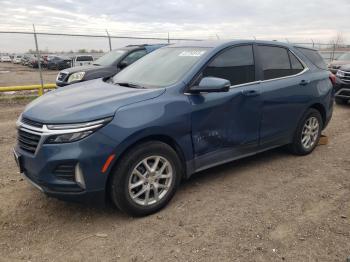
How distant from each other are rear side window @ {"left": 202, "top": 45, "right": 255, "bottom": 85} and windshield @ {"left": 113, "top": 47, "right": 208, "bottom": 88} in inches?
7.8

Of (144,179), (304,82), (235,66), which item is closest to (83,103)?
(144,179)

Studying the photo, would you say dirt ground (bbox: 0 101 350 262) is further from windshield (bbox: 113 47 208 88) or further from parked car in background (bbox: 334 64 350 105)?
parked car in background (bbox: 334 64 350 105)

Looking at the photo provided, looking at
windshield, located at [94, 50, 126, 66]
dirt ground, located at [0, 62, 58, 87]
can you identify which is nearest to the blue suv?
windshield, located at [94, 50, 126, 66]

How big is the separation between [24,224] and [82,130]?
1.15m

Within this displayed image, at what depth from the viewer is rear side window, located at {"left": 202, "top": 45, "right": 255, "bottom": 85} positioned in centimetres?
403

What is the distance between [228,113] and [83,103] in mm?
1612

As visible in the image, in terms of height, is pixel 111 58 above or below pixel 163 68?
below

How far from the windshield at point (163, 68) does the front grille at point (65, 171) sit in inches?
50.0

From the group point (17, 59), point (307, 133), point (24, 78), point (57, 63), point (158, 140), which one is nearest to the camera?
point (158, 140)

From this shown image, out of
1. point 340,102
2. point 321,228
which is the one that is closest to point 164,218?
point 321,228

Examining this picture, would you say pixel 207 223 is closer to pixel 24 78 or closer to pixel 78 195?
pixel 78 195

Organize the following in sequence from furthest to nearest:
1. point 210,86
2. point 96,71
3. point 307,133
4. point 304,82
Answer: point 96,71 < point 307,133 < point 304,82 < point 210,86

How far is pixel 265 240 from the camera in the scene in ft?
10.1

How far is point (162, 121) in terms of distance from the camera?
11.2 feet
